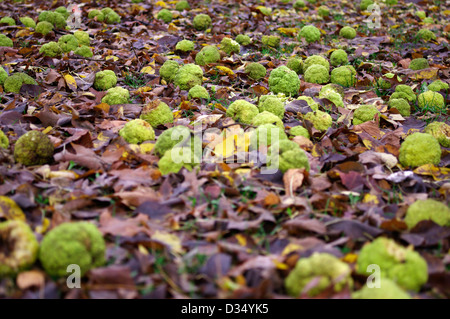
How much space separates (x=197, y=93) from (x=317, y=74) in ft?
4.13

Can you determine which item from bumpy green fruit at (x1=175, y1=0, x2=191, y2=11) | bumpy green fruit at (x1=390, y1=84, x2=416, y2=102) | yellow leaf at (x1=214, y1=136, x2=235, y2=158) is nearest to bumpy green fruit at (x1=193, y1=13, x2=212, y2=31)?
bumpy green fruit at (x1=175, y1=0, x2=191, y2=11)

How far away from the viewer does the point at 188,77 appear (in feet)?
12.6

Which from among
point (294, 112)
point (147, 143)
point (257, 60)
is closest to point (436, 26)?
point (257, 60)

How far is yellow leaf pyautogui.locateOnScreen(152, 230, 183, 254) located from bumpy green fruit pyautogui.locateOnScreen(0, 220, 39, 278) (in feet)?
1.74

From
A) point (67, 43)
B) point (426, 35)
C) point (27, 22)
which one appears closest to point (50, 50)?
point (67, 43)

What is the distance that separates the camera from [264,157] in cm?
260

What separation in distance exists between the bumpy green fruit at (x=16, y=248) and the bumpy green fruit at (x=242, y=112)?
1.82 m

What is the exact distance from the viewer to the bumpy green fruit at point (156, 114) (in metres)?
3.12

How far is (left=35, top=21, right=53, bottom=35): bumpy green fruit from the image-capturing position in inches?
203

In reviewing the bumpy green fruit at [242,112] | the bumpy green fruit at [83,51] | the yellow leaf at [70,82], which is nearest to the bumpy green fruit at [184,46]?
the bumpy green fruit at [83,51]

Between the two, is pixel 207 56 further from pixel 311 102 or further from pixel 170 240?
pixel 170 240

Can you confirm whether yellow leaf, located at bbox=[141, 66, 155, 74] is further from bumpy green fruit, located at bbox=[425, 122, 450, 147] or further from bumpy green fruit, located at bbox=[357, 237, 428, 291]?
bumpy green fruit, located at bbox=[357, 237, 428, 291]

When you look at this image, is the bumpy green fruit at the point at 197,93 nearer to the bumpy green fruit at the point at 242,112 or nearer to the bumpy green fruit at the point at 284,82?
Result: the bumpy green fruit at the point at 242,112

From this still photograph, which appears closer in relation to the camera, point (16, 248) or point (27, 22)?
point (16, 248)
